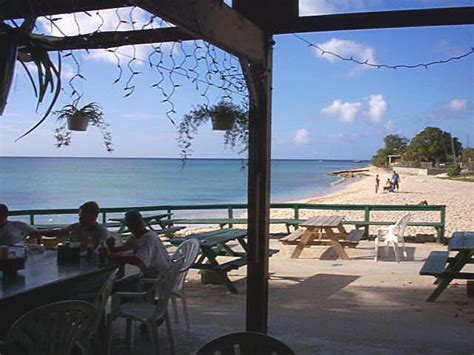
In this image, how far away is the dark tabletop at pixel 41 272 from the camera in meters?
2.68

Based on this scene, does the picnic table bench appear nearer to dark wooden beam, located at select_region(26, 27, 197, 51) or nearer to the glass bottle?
the glass bottle

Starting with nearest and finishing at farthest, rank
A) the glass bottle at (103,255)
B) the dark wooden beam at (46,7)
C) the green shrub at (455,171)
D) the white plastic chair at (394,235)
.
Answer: the dark wooden beam at (46,7), the glass bottle at (103,255), the white plastic chair at (394,235), the green shrub at (455,171)

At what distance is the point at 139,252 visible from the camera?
12.0 ft

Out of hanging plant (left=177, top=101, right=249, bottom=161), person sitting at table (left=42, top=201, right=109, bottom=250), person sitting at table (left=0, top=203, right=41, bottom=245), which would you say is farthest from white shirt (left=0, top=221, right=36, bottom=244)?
hanging plant (left=177, top=101, right=249, bottom=161)

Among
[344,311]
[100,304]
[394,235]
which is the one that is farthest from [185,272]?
[394,235]

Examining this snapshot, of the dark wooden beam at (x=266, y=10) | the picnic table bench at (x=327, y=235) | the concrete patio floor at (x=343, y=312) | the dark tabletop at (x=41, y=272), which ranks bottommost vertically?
the concrete patio floor at (x=343, y=312)

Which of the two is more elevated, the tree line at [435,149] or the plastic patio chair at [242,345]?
the tree line at [435,149]

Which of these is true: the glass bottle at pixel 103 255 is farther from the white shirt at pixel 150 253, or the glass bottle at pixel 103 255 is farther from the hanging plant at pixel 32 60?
the hanging plant at pixel 32 60

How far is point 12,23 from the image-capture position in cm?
166

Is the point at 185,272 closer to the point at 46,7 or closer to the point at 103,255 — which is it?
the point at 103,255

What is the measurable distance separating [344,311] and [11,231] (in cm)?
285

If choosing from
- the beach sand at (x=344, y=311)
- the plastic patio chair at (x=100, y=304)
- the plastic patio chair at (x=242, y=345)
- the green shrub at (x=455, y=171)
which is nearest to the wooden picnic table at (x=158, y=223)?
the beach sand at (x=344, y=311)

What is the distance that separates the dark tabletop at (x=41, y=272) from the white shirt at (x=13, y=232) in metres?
0.82

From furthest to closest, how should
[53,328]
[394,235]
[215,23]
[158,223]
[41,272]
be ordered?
[158,223] < [394,235] < [41,272] < [215,23] < [53,328]
